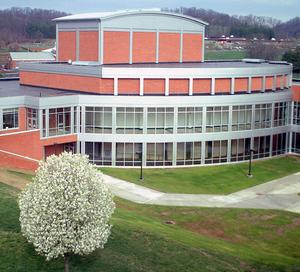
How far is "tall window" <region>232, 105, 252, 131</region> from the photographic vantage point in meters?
55.1

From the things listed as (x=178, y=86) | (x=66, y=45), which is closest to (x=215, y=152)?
(x=178, y=86)

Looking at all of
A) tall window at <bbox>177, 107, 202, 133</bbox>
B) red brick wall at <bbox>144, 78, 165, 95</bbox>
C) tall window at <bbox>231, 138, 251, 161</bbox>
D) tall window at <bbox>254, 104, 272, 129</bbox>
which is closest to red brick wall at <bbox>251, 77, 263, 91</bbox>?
tall window at <bbox>254, 104, 272, 129</bbox>

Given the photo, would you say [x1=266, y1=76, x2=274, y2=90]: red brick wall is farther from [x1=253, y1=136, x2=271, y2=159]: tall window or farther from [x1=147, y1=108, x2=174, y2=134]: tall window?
[x1=147, y1=108, x2=174, y2=134]: tall window

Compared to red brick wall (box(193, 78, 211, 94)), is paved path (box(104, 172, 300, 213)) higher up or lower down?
lower down

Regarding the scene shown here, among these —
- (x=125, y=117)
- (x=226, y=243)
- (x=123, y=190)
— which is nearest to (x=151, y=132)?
(x=125, y=117)

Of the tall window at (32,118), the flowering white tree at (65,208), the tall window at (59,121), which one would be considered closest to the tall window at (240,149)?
the tall window at (59,121)

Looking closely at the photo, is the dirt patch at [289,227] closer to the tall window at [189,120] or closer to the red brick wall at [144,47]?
the tall window at [189,120]

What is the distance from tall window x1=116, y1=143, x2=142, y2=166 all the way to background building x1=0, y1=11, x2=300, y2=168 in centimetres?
9

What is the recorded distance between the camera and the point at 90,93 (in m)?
53.2

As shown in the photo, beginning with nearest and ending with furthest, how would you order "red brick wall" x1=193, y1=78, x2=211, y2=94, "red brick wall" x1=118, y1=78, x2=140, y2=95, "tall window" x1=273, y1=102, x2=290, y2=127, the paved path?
the paved path → "red brick wall" x1=118, y1=78, x2=140, y2=95 → "red brick wall" x1=193, y1=78, x2=211, y2=94 → "tall window" x1=273, y1=102, x2=290, y2=127

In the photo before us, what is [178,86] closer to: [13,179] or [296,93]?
[296,93]

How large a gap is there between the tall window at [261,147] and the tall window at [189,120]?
656 centimetres

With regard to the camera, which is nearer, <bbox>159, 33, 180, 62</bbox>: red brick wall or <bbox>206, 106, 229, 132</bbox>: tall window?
<bbox>206, 106, 229, 132</bbox>: tall window

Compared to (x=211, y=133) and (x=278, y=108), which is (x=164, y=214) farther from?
(x=278, y=108)
